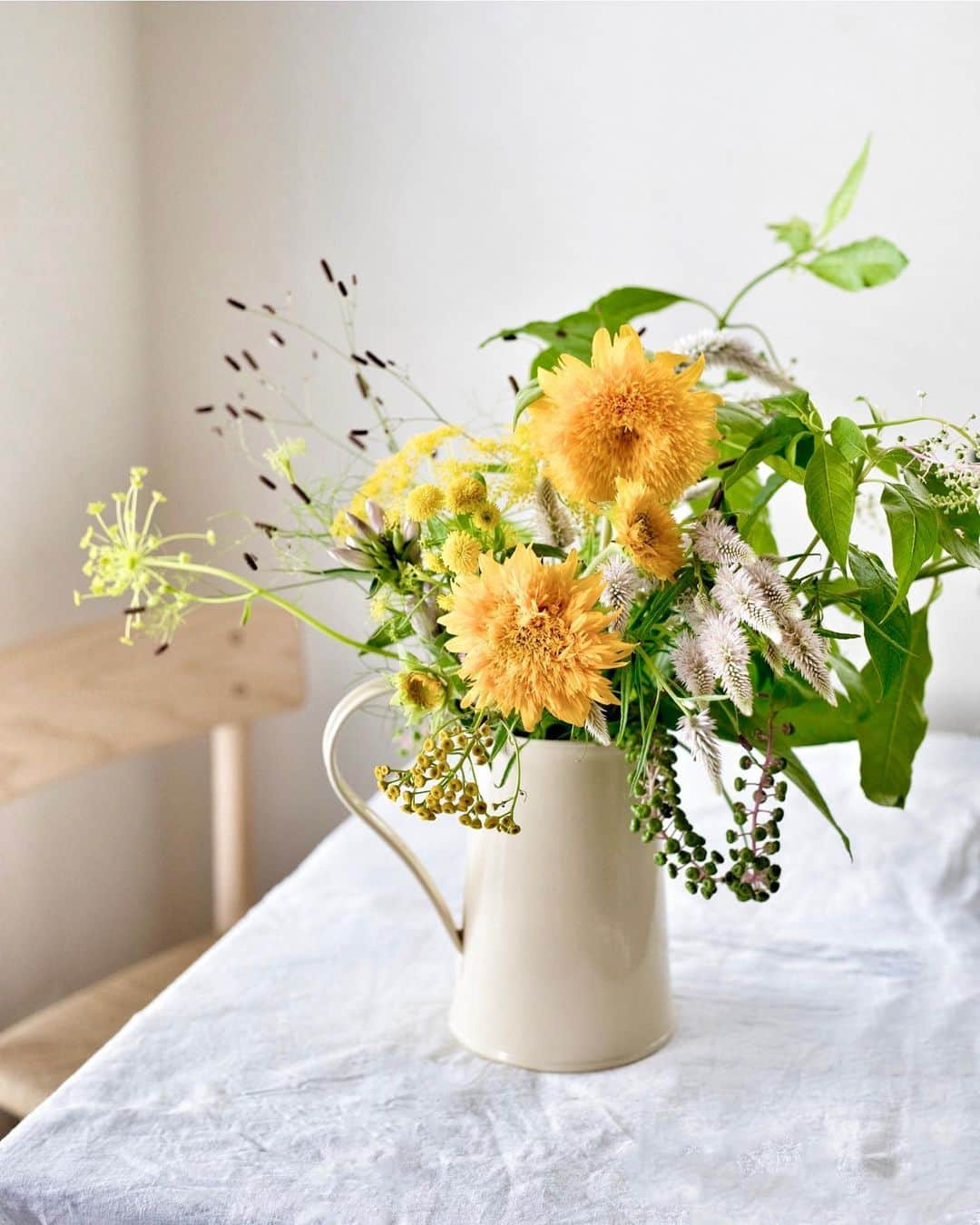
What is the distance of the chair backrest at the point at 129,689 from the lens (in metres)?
1.27

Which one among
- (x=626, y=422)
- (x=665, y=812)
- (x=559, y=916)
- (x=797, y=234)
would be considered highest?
(x=797, y=234)

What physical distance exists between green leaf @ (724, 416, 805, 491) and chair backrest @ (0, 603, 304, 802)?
0.91m

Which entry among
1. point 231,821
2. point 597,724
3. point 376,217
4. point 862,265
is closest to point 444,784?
point 597,724

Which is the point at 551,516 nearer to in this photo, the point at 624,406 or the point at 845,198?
the point at 624,406

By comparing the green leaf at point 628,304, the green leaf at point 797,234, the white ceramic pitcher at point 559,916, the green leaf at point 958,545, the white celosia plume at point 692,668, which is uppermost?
the green leaf at point 797,234

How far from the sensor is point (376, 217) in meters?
1.57

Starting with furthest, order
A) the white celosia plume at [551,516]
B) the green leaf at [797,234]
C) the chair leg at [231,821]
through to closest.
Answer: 1. the chair leg at [231,821]
2. the green leaf at [797,234]
3. the white celosia plume at [551,516]

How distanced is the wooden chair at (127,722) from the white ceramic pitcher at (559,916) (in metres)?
0.59

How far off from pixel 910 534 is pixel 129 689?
103 cm

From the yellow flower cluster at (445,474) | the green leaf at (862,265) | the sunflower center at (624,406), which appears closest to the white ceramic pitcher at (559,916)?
the yellow flower cluster at (445,474)

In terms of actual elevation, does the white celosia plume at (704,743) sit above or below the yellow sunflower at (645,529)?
below

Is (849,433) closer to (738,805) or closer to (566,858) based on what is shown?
(738,805)

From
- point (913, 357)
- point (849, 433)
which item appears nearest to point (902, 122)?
point (913, 357)

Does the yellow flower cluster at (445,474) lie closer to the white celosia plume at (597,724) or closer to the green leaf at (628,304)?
the white celosia plume at (597,724)
